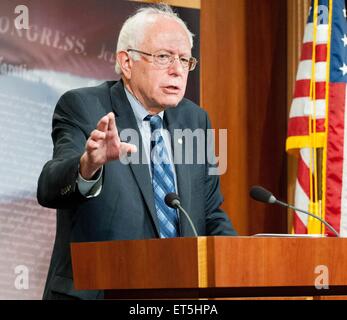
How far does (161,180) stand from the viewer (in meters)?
3.34

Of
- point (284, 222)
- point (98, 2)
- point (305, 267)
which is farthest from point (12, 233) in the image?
point (305, 267)

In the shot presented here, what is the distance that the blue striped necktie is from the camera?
325 centimetres

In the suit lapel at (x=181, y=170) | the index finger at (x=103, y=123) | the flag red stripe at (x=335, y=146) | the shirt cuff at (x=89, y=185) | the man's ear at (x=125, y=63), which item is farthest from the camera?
the flag red stripe at (x=335, y=146)

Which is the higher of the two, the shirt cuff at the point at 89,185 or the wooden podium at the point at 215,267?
the shirt cuff at the point at 89,185

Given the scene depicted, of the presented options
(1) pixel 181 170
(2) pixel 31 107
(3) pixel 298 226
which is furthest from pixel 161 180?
(3) pixel 298 226

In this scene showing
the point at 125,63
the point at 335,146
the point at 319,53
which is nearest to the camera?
the point at 125,63

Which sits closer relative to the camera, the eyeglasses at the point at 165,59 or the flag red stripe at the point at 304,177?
the eyeglasses at the point at 165,59

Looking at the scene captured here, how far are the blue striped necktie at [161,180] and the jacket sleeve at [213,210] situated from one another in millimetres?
321

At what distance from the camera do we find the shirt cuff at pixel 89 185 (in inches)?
115

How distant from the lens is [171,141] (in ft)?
11.5

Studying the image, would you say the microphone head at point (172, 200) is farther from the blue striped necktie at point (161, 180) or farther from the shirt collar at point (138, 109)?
the shirt collar at point (138, 109)

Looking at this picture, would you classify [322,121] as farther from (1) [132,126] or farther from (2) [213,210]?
(1) [132,126]

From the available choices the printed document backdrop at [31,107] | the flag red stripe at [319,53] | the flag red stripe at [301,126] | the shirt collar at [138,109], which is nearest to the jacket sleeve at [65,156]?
the shirt collar at [138,109]

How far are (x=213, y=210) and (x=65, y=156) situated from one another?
32.0 inches
